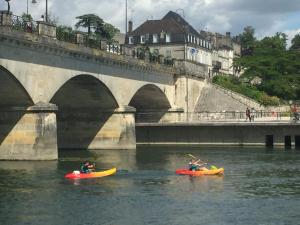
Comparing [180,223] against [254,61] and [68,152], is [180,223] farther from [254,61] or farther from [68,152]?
[254,61]

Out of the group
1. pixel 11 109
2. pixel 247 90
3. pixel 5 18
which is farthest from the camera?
pixel 247 90

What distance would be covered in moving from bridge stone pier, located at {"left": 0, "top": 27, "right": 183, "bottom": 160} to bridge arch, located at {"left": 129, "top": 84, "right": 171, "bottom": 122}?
134 millimetres

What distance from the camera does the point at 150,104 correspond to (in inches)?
3418

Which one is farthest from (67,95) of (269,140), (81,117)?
(269,140)

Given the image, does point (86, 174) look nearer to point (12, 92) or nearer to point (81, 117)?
point (12, 92)

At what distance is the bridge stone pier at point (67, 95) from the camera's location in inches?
1953

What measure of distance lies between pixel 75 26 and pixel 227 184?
84.3 meters

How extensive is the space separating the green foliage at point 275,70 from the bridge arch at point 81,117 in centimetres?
4714

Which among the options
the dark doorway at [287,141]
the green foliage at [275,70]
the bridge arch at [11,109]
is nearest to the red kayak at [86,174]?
the bridge arch at [11,109]

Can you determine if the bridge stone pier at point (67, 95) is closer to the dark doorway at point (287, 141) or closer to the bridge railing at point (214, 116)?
the bridge railing at point (214, 116)

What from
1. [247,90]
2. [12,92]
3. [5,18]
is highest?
[5,18]

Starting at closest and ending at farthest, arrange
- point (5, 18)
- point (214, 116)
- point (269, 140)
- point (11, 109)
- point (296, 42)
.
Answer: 1. point (5, 18)
2. point (11, 109)
3. point (269, 140)
4. point (214, 116)
5. point (296, 42)

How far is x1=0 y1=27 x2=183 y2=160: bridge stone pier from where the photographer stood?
4959cm

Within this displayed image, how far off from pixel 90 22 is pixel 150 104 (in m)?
37.9
